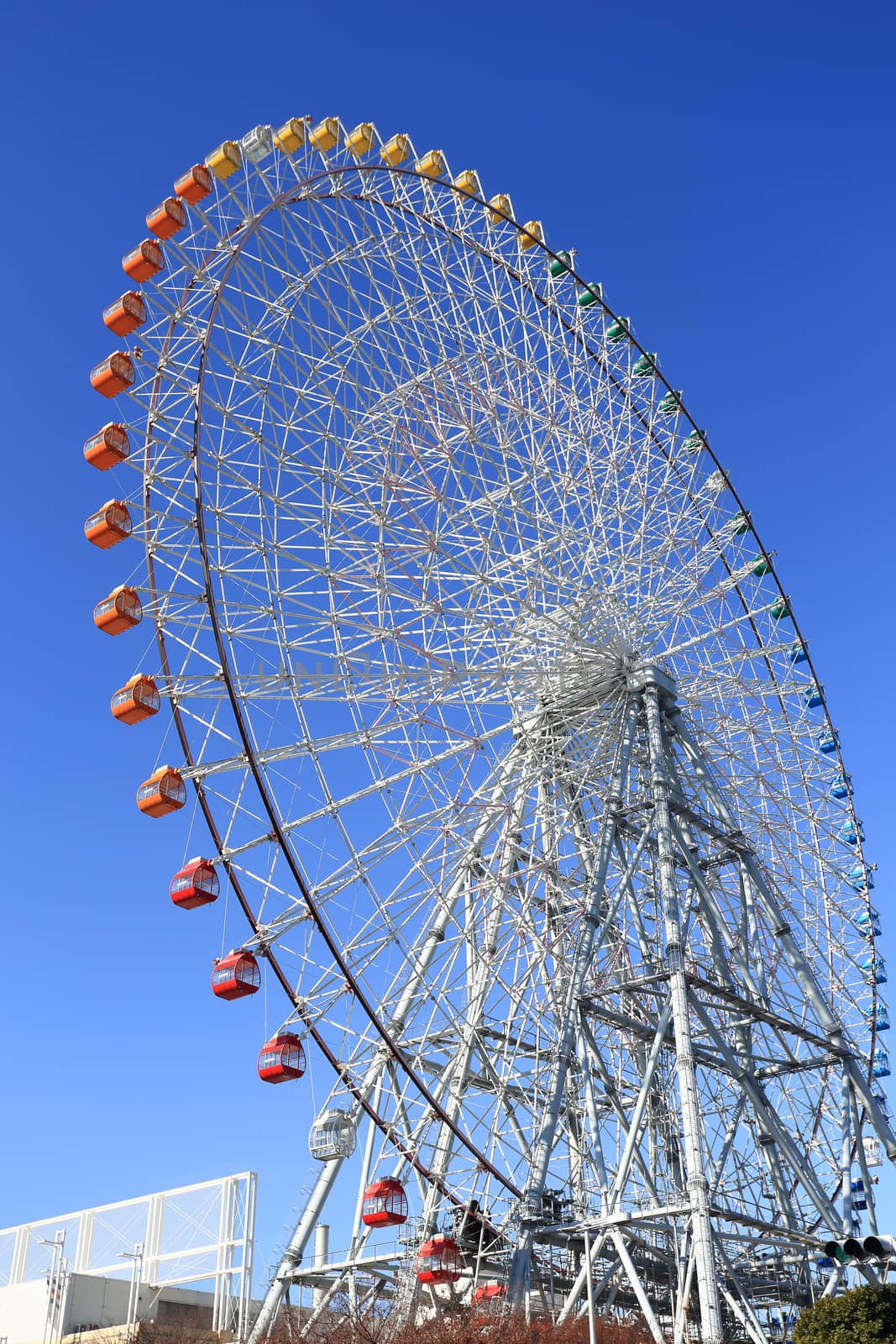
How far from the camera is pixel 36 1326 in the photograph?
39500 mm

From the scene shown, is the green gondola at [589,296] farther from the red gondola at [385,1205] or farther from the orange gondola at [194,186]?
the red gondola at [385,1205]

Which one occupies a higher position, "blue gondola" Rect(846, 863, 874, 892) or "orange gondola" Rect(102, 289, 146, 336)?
"orange gondola" Rect(102, 289, 146, 336)

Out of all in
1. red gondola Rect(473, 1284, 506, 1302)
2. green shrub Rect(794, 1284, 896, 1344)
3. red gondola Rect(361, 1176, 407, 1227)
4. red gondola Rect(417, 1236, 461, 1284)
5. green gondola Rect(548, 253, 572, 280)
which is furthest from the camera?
green gondola Rect(548, 253, 572, 280)

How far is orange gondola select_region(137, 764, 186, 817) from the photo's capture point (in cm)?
2909

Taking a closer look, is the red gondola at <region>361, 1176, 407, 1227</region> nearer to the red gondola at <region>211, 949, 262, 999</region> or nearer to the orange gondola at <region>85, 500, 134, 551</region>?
the red gondola at <region>211, 949, 262, 999</region>

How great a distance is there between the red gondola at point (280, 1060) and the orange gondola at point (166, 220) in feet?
55.3

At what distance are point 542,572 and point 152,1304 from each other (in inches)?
997

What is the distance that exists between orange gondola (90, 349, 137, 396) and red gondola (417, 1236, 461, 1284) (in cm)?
1838

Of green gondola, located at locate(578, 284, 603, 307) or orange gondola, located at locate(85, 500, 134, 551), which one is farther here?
green gondola, located at locate(578, 284, 603, 307)

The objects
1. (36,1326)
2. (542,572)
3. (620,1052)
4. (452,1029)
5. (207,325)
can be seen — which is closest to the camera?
(207,325)

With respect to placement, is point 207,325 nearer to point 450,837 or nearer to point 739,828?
point 450,837

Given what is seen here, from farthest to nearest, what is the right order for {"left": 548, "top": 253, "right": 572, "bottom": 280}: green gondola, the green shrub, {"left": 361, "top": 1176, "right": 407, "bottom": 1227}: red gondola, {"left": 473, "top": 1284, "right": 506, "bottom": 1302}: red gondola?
{"left": 548, "top": 253, "right": 572, "bottom": 280}: green gondola < {"left": 473, "top": 1284, "right": 506, "bottom": 1302}: red gondola < {"left": 361, "top": 1176, "right": 407, "bottom": 1227}: red gondola < the green shrub

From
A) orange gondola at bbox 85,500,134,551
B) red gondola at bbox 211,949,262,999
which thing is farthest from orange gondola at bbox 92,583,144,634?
red gondola at bbox 211,949,262,999

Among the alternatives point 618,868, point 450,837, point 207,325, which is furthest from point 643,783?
point 207,325
